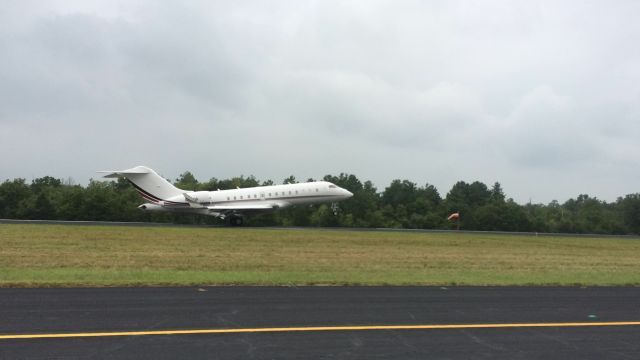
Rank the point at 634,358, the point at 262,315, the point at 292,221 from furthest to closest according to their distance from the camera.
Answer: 1. the point at 292,221
2. the point at 262,315
3. the point at 634,358

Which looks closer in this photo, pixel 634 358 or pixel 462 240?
pixel 634 358

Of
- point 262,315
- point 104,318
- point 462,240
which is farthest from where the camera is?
point 462,240

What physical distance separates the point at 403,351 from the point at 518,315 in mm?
3600

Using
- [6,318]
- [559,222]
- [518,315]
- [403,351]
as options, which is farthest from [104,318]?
[559,222]

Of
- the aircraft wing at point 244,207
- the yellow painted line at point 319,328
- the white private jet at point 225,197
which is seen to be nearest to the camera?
the yellow painted line at point 319,328

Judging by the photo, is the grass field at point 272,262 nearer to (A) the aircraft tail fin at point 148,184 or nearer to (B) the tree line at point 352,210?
(A) the aircraft tail fin at point 148,184

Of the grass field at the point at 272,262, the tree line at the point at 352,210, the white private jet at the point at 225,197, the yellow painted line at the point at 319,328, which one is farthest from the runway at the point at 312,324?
the tree line at the point at 352,210

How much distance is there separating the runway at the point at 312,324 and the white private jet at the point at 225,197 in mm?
31658

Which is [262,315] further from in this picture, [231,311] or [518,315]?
[518,315]

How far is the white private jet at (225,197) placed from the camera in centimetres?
4406

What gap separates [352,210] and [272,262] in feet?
204

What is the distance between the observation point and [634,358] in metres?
7.25

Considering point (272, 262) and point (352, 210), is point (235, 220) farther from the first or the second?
point (352, 210)

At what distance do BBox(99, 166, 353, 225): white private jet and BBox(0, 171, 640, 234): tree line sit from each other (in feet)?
30.4
